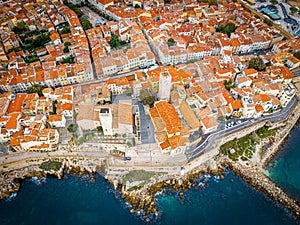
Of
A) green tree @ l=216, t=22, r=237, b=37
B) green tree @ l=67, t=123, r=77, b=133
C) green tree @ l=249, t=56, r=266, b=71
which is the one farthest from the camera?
green tree @ l=216, t=22, r=237, b=37

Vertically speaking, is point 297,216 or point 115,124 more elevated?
point 115,124

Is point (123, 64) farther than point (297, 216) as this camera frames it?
Yes

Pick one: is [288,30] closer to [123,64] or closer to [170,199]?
[123,64]

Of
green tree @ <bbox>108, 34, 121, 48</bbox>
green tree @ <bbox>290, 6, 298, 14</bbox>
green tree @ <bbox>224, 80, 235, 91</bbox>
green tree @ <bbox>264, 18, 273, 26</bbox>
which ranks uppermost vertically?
green tree @ <bbox>290, 6, 298, 14</bbox>

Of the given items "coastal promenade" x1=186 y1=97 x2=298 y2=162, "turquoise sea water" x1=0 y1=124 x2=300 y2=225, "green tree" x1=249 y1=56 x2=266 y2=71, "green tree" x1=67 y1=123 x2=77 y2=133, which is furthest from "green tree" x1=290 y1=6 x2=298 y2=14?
"green tree" x1=67 y1=123 x2=77 y2=133

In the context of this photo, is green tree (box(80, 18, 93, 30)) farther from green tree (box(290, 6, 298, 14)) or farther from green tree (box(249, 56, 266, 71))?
green tree (box(290, 6, 298, 14))

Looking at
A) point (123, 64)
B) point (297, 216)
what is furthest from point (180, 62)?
point (297, 216)
